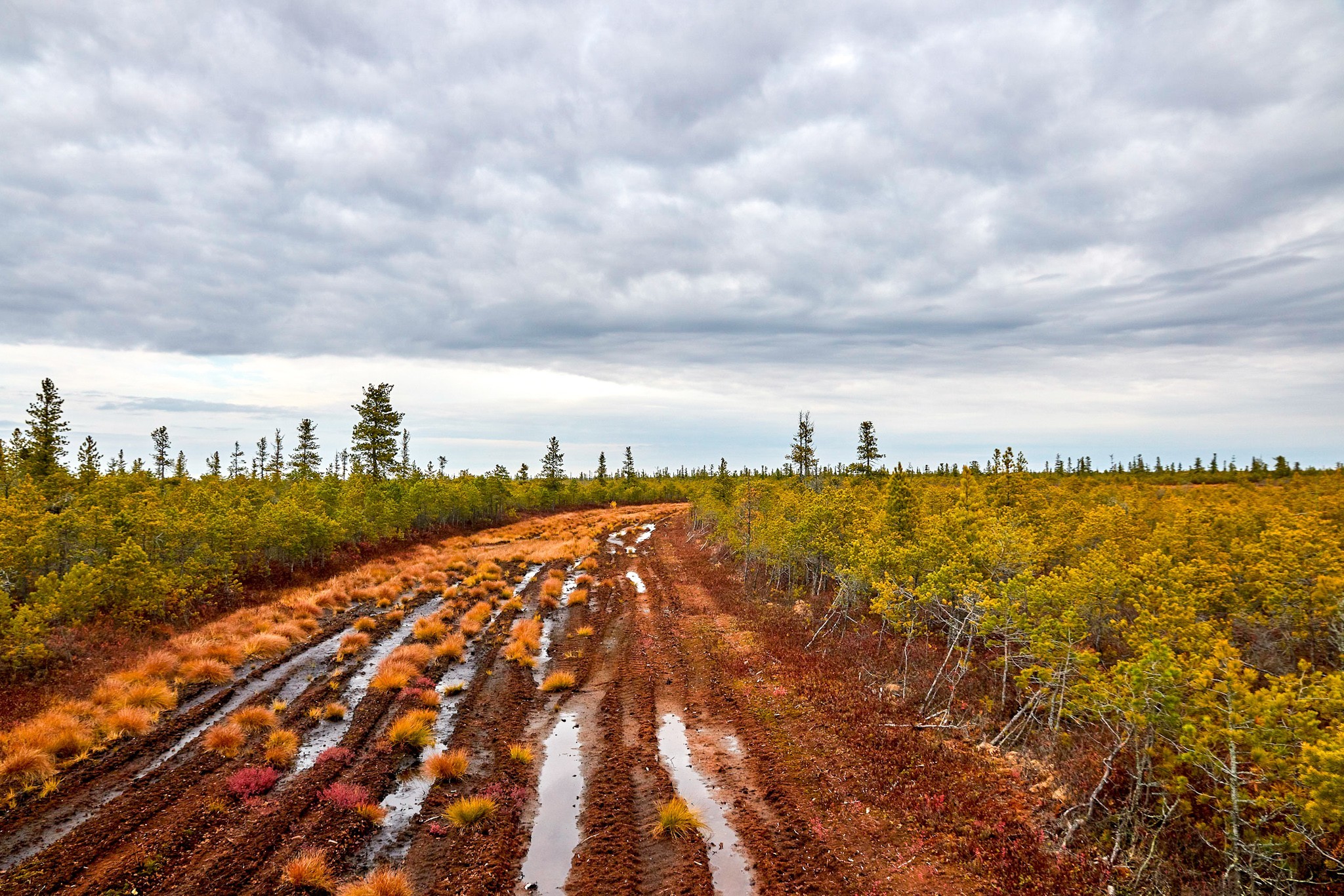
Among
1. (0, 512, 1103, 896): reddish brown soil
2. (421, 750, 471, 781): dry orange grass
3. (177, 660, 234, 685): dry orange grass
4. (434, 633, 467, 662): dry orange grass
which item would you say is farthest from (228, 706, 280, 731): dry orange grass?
(434, 633, 467, 662): dry orange grass

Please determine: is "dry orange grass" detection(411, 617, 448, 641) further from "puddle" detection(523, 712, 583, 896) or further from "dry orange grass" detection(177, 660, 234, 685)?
"puddle" detection(523, 712, 583, 896)

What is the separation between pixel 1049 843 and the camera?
9.88m

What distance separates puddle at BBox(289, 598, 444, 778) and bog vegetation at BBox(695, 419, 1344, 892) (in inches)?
583

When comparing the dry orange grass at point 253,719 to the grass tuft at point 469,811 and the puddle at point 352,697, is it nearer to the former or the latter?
the puddle at point 352,697

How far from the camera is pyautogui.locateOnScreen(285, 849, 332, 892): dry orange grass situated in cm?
900

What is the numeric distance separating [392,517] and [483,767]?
124 ft

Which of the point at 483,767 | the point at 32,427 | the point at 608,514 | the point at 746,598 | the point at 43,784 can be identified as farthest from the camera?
the point at 608,514

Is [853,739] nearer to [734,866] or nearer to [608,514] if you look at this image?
[734,866]

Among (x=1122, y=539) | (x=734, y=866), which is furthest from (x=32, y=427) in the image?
(x=1122, y=539)

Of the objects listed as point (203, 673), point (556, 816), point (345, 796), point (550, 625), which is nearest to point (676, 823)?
point (556, 816)

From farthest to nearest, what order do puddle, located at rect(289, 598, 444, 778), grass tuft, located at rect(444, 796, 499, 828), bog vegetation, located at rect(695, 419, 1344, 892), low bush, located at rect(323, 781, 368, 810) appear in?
puddle, located at rect(289, 598, 444, 778)
low bush, located at rect(323, 781, 368, 810)
grass tuft, located at rect(444, 796, 499, 828)
bog vegetation, located at rect(695, 419, 1344, 892)

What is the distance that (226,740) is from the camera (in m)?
13.4

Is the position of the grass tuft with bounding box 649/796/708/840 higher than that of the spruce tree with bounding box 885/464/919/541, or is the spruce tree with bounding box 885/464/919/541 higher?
the spruce tree with bounding box 885/464/919/541

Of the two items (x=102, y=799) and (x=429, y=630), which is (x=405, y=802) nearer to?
(x=102, y=799)
